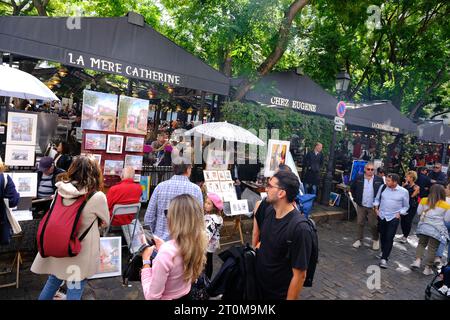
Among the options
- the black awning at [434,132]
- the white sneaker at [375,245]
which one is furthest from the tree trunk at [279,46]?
the black awning at [434,132]

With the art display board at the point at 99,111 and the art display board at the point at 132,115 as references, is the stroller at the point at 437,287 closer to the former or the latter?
the art display board at the point at 132,115

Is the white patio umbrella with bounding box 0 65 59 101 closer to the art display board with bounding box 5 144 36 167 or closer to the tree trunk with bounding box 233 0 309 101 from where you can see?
the art display board with bounding box 5 144 36 167

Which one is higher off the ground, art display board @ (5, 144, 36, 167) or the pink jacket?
art display board @ (5, 144, 36, 167)

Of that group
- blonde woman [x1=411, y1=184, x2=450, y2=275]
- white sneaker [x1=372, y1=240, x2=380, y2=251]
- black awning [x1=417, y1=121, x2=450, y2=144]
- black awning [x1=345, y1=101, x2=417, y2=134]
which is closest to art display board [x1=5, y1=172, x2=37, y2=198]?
blonde woman [x1=411, y1=184, x2=450, y2=275]

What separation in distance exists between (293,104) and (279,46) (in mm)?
1801

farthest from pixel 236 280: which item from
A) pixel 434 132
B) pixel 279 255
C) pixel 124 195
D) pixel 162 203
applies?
pixel 434 132

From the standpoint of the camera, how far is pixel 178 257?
2.29 m

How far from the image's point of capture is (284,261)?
2.70m

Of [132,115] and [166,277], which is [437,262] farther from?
[132,115]

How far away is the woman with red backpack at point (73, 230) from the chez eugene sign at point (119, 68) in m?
3.46

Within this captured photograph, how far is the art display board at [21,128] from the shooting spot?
5094 mm

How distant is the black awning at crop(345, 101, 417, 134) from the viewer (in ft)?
36.6
